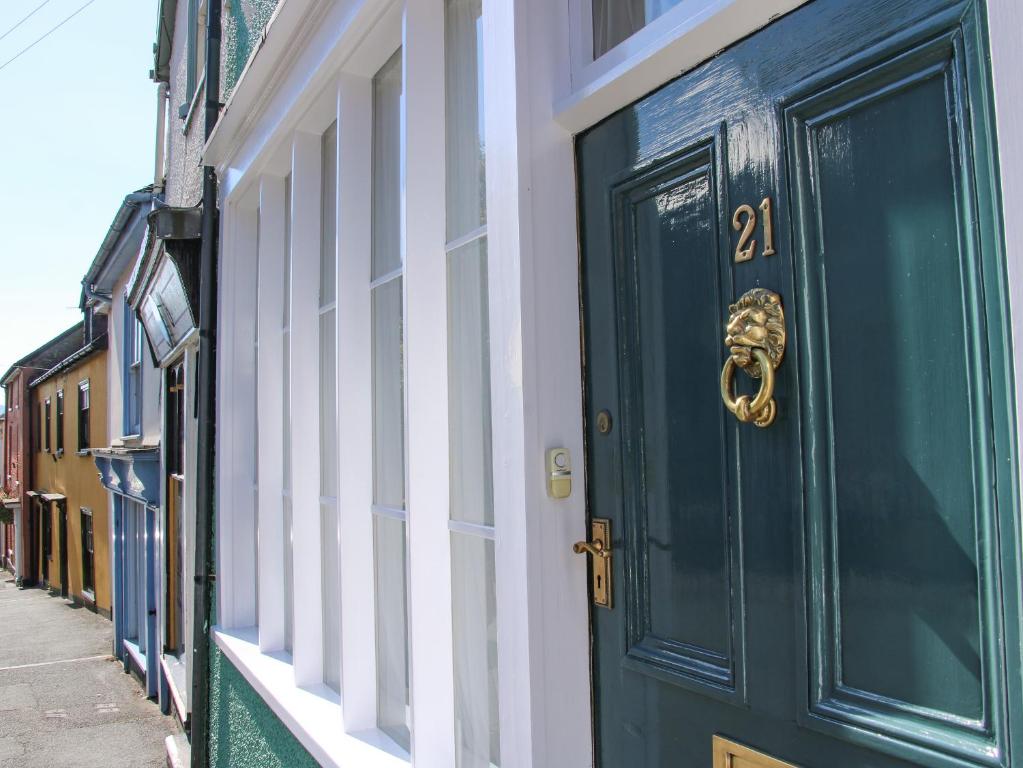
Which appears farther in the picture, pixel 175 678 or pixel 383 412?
pixel 175 678

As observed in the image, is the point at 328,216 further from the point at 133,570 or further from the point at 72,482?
the point at 72,482

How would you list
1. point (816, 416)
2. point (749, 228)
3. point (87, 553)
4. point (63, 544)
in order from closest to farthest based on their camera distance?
point (816, 416)
point (749, 228)
point (87, 553)
point (63, 544)

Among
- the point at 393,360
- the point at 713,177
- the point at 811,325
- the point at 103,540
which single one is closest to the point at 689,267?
the point at 713,177

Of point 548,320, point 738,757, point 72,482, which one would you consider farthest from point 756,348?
point 72,482

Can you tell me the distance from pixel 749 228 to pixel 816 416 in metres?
0.32

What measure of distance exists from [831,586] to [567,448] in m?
0.61

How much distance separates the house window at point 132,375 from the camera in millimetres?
10938

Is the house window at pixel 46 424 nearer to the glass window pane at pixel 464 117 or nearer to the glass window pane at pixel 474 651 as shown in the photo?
the glass window pane at pixel 464 117

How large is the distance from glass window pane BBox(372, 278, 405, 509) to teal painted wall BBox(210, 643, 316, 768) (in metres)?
0.97

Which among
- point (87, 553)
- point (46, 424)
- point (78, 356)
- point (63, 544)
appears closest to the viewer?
point (78, 356)

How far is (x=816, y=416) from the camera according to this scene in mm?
1204

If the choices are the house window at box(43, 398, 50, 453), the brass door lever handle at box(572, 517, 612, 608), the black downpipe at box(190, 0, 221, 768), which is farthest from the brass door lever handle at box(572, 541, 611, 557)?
the house window at box(43, 398, 50, 453)

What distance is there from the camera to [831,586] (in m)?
1.19

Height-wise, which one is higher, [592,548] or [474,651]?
[592,548]
